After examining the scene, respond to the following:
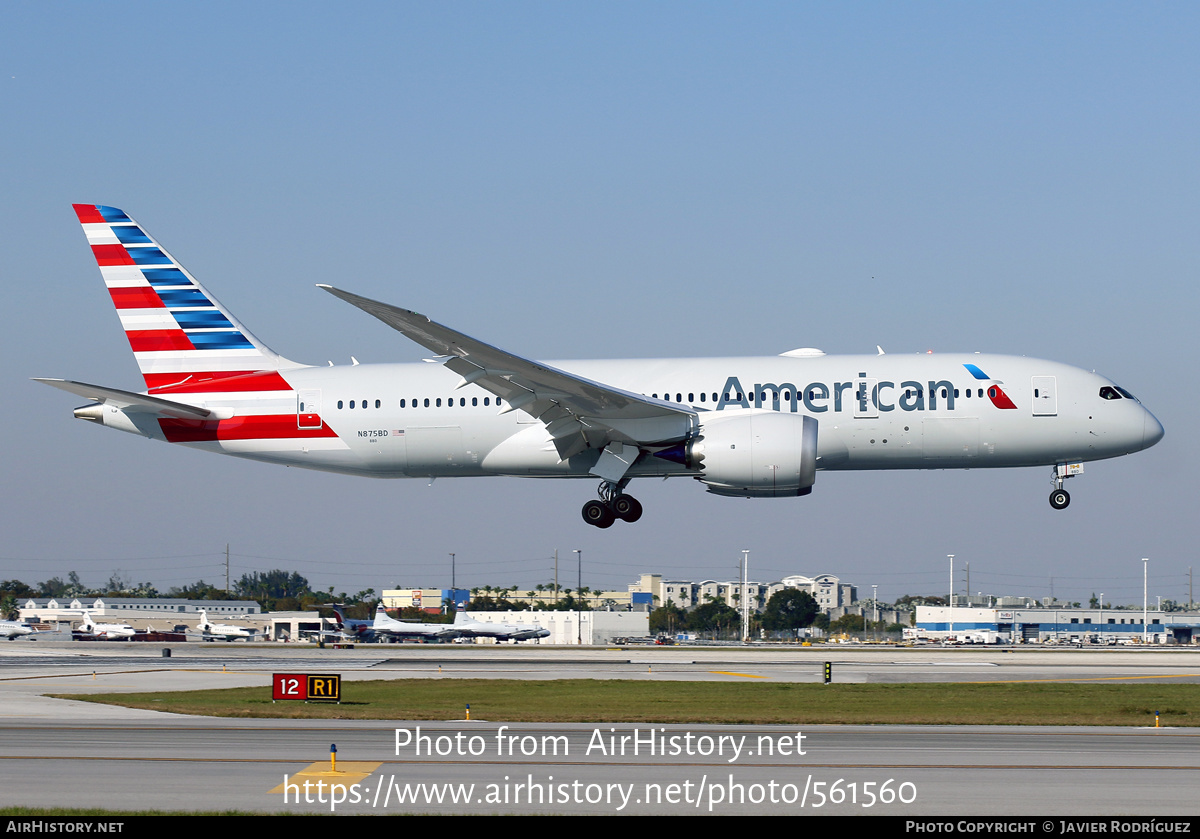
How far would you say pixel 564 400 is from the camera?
114 feet

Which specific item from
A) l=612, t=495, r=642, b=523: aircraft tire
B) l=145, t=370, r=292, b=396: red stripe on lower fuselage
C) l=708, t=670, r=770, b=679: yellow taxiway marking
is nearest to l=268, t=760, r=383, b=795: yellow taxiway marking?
l=612, t=495, r=642, b=523: aircraft tire

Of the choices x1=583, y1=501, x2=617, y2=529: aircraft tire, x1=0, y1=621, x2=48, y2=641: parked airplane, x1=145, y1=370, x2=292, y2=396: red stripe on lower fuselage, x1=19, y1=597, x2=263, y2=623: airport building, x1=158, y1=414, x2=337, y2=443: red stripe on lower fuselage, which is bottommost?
x1=19, y1=597, x2=263, y2=623: airport building

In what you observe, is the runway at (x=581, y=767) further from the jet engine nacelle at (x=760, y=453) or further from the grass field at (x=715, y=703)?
the jet engine nacelle at (x=760, y=453)

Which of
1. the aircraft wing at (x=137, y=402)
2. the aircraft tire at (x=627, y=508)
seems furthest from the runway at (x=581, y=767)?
the aircraft tire at (x=627, y=508)

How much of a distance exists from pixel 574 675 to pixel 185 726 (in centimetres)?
1937

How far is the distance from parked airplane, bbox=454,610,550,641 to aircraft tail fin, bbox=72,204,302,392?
63.4 m

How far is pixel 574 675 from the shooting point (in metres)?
41.7

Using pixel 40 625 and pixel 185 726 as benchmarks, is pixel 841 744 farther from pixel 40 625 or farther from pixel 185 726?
pixel 40 625

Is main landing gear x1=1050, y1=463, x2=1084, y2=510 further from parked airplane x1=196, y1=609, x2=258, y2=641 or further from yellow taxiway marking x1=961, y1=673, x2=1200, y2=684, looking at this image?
parked airplane x1=196, y1=609, x2=258, y2=641

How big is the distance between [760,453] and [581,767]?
56.1ft

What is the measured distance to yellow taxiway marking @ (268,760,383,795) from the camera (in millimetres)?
16969

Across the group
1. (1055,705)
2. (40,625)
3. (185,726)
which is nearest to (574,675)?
(1055,705)

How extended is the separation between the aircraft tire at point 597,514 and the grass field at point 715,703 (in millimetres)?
5098

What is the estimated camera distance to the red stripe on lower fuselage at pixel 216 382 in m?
39.6
